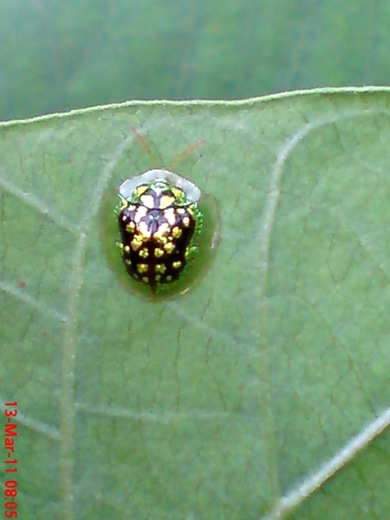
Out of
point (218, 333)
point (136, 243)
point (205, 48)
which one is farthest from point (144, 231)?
point (205, 48)

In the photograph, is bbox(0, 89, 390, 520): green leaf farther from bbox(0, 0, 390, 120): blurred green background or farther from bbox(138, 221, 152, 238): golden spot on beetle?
bbox(0, 0, 390, 120): blurred green background

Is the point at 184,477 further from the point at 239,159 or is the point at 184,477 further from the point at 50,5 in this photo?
the point at 50,5

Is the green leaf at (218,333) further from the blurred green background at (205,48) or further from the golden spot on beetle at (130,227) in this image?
the blurred green background at (205,48)

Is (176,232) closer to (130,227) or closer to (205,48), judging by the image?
(130,227)

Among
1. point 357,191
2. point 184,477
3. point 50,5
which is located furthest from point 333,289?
point 50,5

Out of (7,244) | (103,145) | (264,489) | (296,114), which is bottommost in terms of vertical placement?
(264,489)
